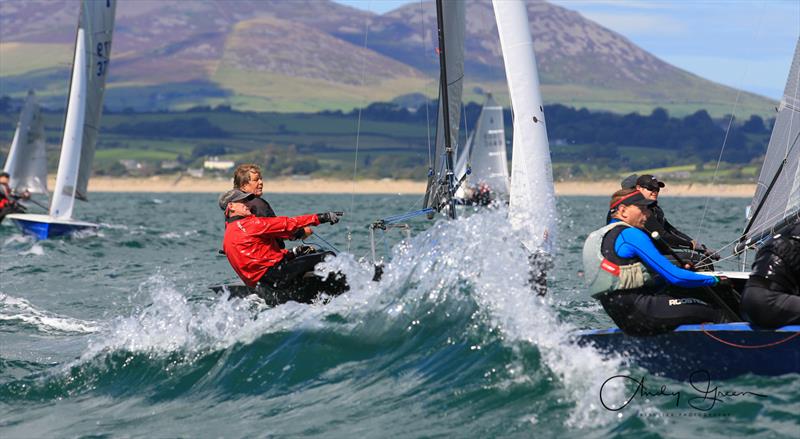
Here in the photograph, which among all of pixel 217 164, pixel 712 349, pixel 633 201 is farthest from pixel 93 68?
pixel 217 164

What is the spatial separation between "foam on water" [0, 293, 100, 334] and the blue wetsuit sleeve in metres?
6.70

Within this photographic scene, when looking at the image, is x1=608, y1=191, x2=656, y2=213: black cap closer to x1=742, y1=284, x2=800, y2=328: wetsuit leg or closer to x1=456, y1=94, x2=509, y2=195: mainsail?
x1=742, y1=284, x2=800, y2=328: wetsuit leg

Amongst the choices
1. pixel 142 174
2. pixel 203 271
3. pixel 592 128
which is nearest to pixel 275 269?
pixel 203 271

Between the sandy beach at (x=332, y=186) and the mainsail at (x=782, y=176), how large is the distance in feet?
320

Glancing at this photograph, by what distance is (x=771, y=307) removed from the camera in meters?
7.84

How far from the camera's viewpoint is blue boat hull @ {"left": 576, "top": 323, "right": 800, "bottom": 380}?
25.4 feet

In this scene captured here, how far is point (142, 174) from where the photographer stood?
123 metres

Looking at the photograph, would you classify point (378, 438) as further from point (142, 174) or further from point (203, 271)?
point (142, 174)

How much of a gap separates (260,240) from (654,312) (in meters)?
4.13

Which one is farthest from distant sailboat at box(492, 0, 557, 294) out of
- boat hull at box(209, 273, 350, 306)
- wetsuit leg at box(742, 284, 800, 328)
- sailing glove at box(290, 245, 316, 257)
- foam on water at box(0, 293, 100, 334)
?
foam on water at box(0, 293, 100, 334)

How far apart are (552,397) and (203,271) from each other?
12.7 m

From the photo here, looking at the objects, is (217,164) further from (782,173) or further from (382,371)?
(382,371)

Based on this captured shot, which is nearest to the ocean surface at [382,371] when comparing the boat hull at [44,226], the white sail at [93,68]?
the boat hull at [44,226]

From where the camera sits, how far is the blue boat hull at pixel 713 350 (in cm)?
775
